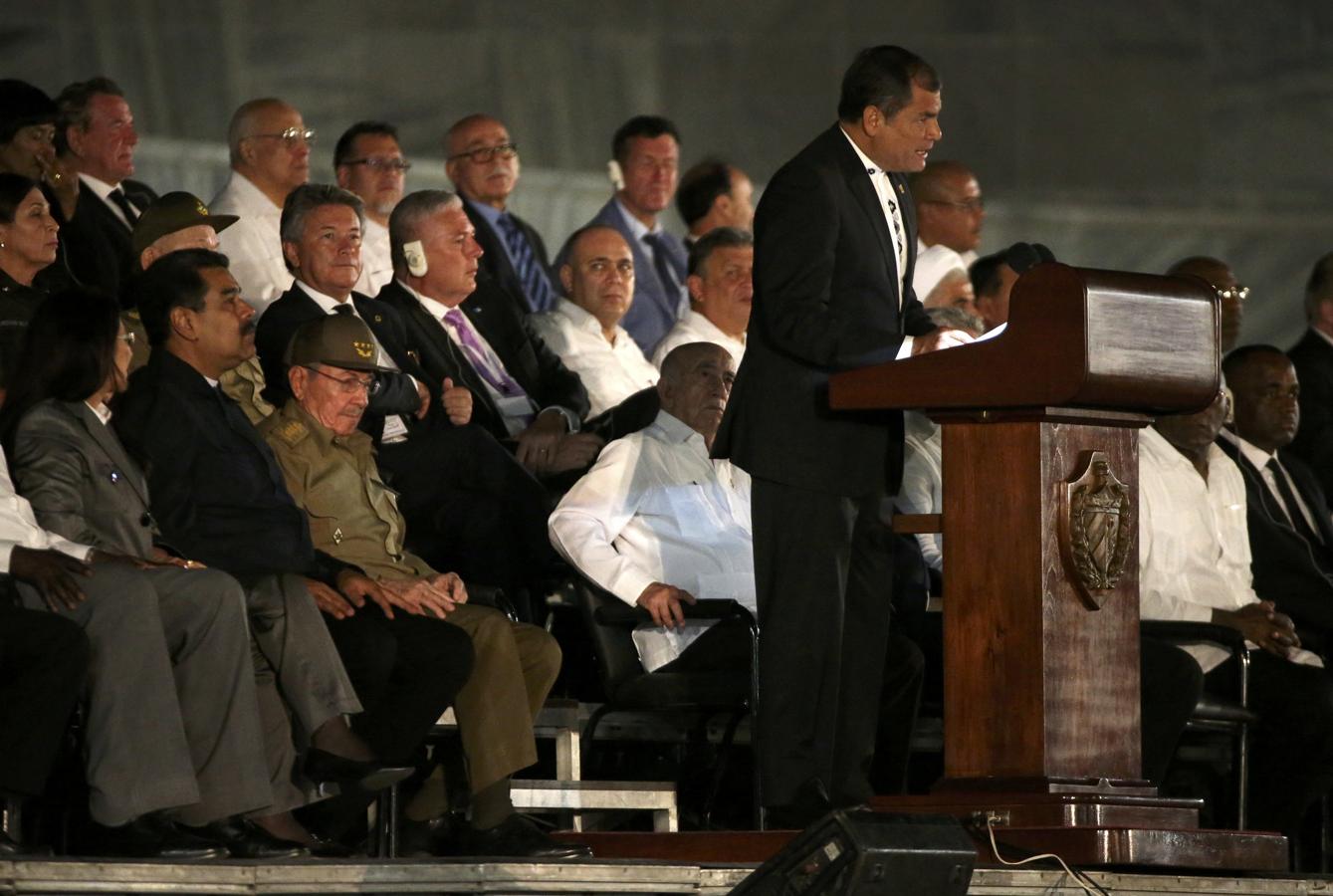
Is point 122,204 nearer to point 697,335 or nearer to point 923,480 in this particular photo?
point 697,335

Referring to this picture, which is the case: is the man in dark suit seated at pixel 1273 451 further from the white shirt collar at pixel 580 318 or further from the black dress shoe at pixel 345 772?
the black dress shoe at pixel 345 772

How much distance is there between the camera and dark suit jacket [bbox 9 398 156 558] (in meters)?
4.12

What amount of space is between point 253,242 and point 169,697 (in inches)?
93.3

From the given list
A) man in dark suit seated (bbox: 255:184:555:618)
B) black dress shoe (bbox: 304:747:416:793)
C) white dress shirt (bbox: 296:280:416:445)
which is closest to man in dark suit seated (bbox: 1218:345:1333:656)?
man in dark suit seated (bbox: 255:184:555:618)

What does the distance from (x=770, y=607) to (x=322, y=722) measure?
816mm

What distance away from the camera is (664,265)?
23.7ft

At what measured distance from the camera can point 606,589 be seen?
16.3 feet

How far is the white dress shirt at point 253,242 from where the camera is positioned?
19.6 feet

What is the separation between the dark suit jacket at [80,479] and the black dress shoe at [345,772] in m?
0.48

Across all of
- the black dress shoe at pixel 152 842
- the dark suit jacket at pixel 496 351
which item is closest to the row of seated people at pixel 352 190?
the dark suit jacket at pixel 496 351

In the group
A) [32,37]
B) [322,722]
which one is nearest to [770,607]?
[322,722]

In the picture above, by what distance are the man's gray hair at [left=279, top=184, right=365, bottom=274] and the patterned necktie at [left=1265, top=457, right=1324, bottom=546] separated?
2.49 m

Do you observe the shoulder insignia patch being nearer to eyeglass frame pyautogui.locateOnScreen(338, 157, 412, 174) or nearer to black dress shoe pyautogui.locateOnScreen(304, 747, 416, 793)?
black dress shoe pyautogui.locateOnScreen(304, 747, 416, 793)

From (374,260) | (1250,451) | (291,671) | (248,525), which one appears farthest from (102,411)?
(1250,451)
